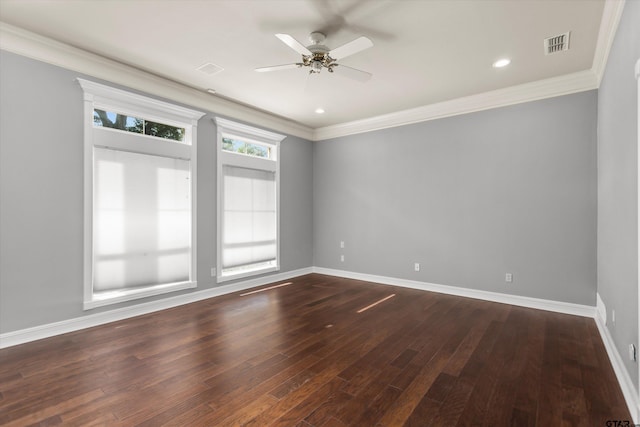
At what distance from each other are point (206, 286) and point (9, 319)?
85.0 inches

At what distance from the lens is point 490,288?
14.8 feet

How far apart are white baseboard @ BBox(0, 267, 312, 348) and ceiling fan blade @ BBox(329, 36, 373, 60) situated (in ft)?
12.4

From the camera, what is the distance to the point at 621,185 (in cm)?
239

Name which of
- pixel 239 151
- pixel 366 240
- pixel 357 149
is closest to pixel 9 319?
pixel 239 151

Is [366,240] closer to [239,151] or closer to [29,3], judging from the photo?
[239,151]

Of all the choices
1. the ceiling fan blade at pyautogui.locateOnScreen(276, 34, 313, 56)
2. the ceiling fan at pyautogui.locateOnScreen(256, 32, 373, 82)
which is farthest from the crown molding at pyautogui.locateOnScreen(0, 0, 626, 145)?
the ceiling fan blade at pyautogui.locateOnScreen(276, 34, 313, 56)

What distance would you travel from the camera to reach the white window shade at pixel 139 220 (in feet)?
11.9

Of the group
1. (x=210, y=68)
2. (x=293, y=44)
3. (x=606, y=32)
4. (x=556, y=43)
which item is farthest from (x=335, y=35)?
(x=606, y=32)

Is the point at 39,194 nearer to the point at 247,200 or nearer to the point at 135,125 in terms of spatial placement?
the point at 135,125

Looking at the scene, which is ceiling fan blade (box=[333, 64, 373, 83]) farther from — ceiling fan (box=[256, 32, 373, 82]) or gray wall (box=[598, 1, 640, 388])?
gray wall (box=[598, 1, 640, 388])

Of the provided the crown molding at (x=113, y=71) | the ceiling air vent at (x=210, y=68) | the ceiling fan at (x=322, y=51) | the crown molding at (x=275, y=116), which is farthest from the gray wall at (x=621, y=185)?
the crown molding at (x=113, y=71)

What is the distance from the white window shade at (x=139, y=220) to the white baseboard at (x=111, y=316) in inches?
11.3

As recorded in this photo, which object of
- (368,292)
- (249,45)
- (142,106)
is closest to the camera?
(249,45)

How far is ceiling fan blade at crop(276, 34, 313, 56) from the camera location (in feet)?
8.44
